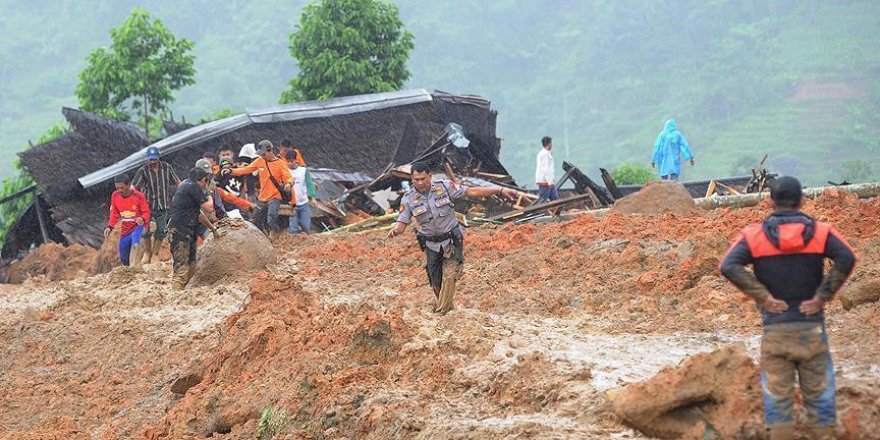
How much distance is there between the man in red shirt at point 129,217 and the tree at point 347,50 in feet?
55.6

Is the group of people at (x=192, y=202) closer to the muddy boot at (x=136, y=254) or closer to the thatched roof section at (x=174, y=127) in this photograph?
the muddy boot at (x=136, y=254)

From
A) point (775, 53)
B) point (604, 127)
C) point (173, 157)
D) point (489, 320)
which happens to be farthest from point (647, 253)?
point (775, 53)

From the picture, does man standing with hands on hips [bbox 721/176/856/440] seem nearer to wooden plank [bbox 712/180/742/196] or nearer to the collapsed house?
wooden plank [bbox 712/180/742/196]

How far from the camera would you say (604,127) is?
119 metres

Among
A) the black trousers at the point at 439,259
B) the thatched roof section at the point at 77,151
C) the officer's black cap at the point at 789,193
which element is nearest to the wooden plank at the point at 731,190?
the black trousers at the point at 439,259

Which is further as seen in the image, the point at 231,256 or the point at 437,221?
the point at 231,256

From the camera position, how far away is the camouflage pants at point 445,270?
11.2 meters

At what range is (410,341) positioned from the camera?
959 centimetres

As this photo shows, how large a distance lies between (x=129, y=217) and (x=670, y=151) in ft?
32.3

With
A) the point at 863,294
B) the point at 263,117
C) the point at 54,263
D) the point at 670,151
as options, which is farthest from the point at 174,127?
the point at 863,294

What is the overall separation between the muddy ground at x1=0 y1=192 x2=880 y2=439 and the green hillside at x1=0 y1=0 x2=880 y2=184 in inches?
3246

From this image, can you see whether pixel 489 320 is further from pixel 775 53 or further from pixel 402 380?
pixel 775 53

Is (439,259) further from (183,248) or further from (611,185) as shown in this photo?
(611,185)

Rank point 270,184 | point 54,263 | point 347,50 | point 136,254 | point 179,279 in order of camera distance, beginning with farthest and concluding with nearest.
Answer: point 347,50, point 54,263, point 270,184, point 136,254, point 179,279
